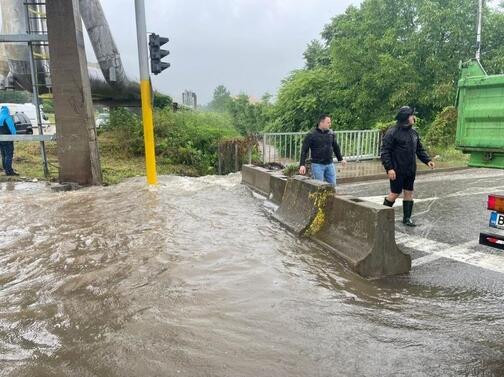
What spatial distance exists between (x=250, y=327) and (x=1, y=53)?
44.0 feet

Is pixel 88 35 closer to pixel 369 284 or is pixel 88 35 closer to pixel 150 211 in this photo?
pixel 150 211

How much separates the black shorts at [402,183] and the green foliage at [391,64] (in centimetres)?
1525

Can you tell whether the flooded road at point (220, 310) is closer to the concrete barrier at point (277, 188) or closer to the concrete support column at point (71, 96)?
the concrete barrier at point (277, 188)

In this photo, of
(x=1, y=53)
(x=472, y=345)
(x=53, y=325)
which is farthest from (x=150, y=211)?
(x=1, y=53)

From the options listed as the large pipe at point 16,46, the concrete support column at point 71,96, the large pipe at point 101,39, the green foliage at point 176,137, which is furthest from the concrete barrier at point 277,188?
the large pipe at point 16,46

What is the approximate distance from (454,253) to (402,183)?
1357 mm

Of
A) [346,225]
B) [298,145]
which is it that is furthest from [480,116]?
[298,145]

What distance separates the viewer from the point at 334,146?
301 inches

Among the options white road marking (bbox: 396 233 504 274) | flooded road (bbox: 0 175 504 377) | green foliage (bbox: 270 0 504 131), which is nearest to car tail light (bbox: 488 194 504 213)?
flooded road (bbox: 0 175 504 377)

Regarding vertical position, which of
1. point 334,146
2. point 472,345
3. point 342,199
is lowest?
point 472,345

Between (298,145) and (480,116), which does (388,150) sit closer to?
(480,116)

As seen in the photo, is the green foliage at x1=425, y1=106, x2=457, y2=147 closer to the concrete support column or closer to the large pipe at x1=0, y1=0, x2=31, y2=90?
the concrete support column

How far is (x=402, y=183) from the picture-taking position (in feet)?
20.4

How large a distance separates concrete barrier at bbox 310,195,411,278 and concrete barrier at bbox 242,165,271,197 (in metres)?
3.63
